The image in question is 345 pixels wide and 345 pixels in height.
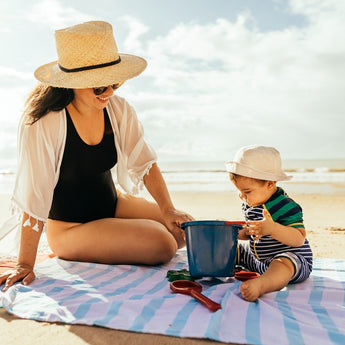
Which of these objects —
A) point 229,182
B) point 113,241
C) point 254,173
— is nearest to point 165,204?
point 113,241

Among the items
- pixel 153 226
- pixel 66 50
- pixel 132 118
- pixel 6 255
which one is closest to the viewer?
pixel 66 50

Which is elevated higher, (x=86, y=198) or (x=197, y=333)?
(x=86, y=198)

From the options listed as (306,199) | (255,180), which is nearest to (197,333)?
(255,180)

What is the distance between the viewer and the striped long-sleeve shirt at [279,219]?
7.68 feet

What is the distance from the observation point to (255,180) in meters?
2.42

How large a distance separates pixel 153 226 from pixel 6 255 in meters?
1.32

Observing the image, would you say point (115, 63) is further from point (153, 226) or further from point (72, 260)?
point (72, 260)

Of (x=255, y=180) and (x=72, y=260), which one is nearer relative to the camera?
(x=255, y=180)

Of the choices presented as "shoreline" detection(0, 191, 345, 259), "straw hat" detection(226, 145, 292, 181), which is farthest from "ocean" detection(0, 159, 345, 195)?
"shoreline" detection(0, 191, 345, 259)

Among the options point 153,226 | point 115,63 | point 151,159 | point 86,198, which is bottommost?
point 153,226

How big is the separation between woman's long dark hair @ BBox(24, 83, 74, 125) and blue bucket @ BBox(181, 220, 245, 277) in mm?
1082

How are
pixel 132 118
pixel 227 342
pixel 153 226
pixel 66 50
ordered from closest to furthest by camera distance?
pixel 227 342
pixel 66 50
pixel 153 226
pixel 132 118

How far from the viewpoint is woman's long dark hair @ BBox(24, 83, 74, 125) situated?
2.55 m

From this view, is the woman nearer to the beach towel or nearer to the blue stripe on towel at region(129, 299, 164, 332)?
the beach towel
